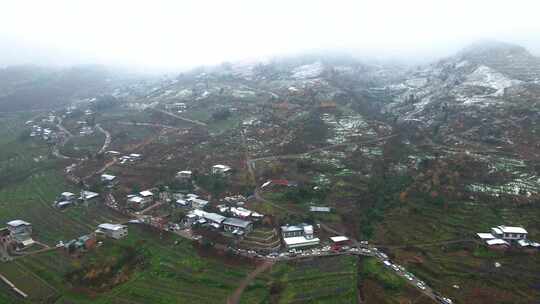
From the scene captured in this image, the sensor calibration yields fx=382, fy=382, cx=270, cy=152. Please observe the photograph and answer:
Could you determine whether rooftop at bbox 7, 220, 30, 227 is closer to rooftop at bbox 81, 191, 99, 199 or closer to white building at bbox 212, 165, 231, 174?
rooftop at bbox 81, 191, 99, 199

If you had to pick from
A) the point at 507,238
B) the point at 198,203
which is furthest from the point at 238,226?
the point at 507,238

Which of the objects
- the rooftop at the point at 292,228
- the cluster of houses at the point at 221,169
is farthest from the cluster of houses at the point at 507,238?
the cluster of houses at the point at 221,169

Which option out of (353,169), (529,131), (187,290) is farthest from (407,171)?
(187,290)

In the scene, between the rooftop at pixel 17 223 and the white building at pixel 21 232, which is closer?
the white building at pixel 21 232

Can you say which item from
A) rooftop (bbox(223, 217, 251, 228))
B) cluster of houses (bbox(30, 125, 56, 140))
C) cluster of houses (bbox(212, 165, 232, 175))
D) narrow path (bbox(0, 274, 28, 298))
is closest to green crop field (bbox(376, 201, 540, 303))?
rooftop (bbox(223, 217, 251, 228))

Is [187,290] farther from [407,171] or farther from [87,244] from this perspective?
[407,171]

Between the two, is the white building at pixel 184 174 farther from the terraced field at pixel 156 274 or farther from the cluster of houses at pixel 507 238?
the cluster of houses at pixel 507 238
